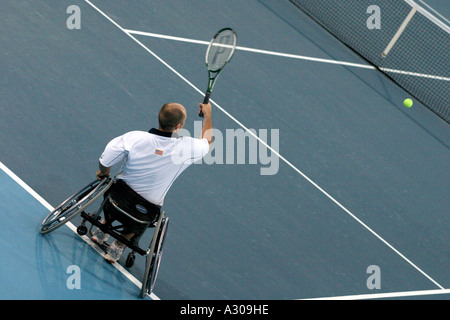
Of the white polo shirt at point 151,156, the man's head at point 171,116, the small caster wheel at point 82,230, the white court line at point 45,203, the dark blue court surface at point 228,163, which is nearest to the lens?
the man's head at point 171,116

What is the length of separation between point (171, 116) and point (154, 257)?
1.27 meters

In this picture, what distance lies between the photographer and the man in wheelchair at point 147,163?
19.0 ft

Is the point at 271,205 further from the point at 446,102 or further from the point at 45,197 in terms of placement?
the point at 446,102

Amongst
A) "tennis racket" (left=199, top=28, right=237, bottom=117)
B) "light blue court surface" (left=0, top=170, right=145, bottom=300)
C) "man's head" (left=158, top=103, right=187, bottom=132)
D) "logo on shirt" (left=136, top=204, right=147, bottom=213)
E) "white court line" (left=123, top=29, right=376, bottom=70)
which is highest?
"white court line" (left=123, top=29, right=376, bottom=70)

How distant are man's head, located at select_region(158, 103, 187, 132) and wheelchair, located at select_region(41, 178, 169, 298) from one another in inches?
28.7

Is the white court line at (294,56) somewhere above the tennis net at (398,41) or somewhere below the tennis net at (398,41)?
below

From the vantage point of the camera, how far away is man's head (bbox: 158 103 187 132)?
572 centimetres

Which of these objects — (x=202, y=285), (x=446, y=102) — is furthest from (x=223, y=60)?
(x=446, y=102)

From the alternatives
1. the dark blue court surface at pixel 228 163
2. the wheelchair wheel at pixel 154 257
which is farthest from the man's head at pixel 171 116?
the dark blue court surface at pixel 228 163

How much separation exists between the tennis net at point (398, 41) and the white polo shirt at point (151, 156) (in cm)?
601

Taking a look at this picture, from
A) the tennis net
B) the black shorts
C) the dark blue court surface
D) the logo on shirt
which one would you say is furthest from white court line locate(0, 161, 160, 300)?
the tennis net

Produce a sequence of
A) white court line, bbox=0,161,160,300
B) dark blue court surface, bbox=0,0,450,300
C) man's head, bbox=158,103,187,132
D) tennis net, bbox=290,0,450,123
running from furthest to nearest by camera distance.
Answer: tennis net, bbox=290,0,450,123
dark blue court surface, bbox=0,0,450,300
white court line, bbox=0,161,160,300
man's head, bbox=158,103,187,132

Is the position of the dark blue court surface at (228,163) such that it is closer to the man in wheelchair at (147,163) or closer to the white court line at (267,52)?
the white court line at (267,52)

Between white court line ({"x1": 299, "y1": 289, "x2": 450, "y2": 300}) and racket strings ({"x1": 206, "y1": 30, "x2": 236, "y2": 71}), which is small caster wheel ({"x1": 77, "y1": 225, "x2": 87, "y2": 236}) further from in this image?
white court line ({"x1": 299, "y1": 289, "x2": 450, "y2": 300})
